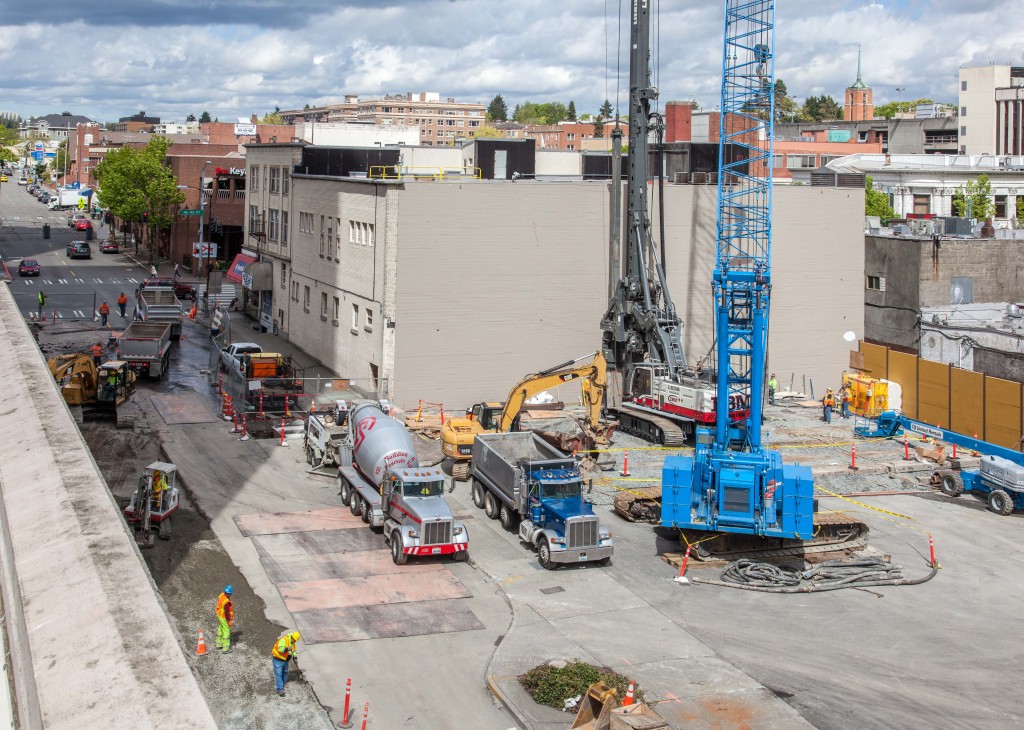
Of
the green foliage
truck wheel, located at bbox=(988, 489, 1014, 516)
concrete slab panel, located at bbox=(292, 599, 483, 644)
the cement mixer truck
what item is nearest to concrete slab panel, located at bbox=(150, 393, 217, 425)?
the cement mixer truck

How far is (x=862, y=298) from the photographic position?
178ft

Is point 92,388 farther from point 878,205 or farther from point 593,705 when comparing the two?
point 878,205

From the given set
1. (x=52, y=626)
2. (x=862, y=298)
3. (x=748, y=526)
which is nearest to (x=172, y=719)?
(x=52, y=626)

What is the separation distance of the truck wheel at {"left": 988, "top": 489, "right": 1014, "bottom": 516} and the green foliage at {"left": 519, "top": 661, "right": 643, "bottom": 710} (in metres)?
18.3

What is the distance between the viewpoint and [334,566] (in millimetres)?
28594

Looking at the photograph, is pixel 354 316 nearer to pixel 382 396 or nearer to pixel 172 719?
pixel 382 396

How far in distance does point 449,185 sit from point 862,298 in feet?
70.0

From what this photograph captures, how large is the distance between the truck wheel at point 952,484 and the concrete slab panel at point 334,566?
1805cm

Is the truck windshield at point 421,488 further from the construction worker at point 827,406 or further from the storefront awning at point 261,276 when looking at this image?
the storefront awning at point 261,276

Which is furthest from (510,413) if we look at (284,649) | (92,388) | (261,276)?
(261,276)

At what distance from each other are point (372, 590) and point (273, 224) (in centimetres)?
4075

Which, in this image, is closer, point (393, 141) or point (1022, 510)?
point (1022, 510)

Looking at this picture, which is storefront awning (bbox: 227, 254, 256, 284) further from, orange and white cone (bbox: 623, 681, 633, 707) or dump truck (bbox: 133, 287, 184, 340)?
orange and white cone (bbox: 623, 681, 633, 707)

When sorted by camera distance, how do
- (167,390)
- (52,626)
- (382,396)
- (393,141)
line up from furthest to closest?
(393,141)
(167,390)
(382,396)
(52,626)
